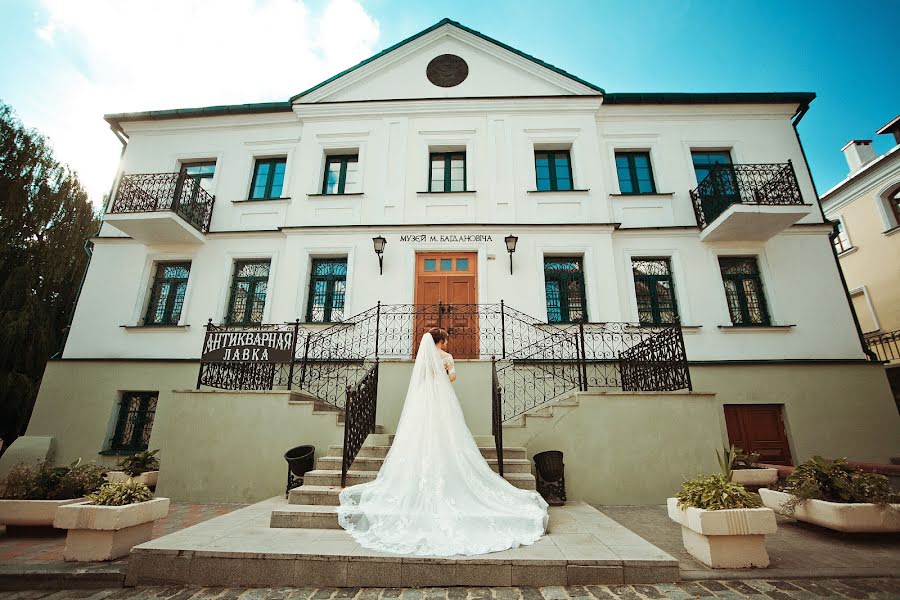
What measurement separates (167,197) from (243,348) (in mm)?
5981

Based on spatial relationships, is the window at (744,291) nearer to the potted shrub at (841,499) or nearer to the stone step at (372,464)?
the potted shrub at (841,499)

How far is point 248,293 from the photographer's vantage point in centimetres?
1080

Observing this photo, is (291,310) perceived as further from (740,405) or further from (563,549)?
(740,405)

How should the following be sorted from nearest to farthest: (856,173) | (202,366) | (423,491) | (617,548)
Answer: (617,548) < (423,491) < (202,366) < (856,173)

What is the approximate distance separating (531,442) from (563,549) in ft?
9.57

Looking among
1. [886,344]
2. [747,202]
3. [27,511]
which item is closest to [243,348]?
[27,511]

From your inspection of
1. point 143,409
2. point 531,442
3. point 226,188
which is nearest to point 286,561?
point 531,442

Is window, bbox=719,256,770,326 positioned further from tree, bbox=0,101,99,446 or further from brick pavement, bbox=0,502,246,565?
tree, bbox=0,101,99,446

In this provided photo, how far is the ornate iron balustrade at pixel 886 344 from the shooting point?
1315cm

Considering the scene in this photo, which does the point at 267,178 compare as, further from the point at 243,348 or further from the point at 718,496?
the point at 718,496

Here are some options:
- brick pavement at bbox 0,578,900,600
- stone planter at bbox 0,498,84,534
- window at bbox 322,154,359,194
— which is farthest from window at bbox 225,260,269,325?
brick pavement at bbox 0,578,900,600

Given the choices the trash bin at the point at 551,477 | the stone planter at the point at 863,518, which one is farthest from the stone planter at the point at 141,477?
the stone planter at the point at 863,518

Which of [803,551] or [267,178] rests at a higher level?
[267,178]

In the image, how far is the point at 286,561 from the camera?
365 centimetres
